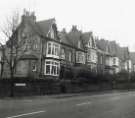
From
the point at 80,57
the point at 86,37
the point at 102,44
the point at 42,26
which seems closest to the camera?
the point at 42,26

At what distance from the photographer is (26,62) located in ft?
124

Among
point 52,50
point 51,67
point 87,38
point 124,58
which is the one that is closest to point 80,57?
point 87,38

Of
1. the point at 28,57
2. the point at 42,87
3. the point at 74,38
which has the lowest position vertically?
the point at 42,87

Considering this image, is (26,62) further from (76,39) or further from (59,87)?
(76,39)

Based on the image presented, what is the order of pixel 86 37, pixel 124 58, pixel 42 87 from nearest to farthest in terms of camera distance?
pixel 42 87 → pixel 86 37 → pixel 124 58

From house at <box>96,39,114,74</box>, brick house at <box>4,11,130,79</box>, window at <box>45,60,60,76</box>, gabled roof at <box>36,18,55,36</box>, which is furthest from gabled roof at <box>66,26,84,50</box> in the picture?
window at <box>45,60,60,76</box>

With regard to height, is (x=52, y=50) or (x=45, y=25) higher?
(x=45, y=25)

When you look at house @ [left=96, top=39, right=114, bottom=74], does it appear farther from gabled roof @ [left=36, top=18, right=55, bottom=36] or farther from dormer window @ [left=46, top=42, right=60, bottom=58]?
gabled roof @ [left=36, top=18, right=55, bottom=36]

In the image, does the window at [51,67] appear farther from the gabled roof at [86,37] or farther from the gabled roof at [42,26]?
the gabled roof at [86,37]

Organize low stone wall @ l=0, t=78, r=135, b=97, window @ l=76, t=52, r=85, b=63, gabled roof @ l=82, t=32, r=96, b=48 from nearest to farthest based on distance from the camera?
low stone wall @ l=0, t=78, r=135, b=97
window @ l=76, t=52, r=85, b=63
gabled roof @ l=82, t=32, r=96, b=48

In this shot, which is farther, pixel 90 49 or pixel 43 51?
pixel 90 49

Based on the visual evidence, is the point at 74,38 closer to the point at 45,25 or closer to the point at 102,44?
the point at 45,25

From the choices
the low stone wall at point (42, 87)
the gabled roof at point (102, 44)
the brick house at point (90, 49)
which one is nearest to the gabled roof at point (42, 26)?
the low stone wall at point (42, 87)

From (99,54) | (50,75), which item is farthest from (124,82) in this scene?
(50,75)
